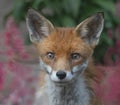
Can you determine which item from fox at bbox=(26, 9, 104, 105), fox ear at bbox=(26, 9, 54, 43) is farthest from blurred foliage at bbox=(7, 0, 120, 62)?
fox at bbox=(26, 9, 104, 105)

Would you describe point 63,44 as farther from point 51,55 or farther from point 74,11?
point 74,11

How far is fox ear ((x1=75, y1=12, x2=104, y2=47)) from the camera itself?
8609 millimetres

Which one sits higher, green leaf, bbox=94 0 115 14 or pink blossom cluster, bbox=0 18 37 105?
green leaf, bbox=94 0 115 14

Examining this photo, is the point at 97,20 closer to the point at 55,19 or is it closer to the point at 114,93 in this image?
the point at 114,93

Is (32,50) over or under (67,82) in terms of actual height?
under

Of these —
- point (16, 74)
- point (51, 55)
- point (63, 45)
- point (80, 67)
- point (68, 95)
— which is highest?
point (63, 45)

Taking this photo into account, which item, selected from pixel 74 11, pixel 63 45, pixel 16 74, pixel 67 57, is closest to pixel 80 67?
pixel 67 57

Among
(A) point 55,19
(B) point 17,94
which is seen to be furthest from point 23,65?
(A) point 55,19

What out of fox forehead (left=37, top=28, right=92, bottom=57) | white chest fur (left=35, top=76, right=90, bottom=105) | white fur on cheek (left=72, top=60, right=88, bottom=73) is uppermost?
fox forehead (left=37, top=28, right=92, bottom=57)

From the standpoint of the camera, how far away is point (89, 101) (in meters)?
8.66

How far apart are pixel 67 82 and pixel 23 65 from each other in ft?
10.8

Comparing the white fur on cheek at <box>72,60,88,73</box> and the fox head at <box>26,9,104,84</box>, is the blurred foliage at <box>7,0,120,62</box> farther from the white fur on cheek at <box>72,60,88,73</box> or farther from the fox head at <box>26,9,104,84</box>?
the white fur on cheek at <box>72,60,88,73</box>

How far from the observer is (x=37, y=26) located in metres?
8.83

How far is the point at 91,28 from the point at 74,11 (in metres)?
3.74
